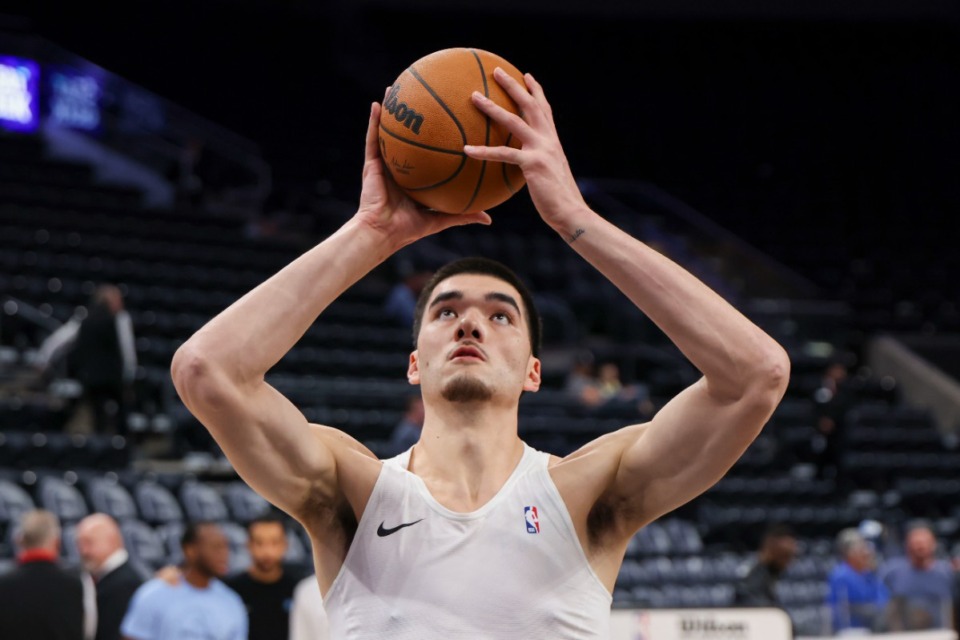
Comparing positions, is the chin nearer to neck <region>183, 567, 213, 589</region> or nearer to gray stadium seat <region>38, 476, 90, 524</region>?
neck <region>183, 567, 213, 589</region>

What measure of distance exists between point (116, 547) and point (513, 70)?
4.26m

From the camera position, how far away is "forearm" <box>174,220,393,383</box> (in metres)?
2.54

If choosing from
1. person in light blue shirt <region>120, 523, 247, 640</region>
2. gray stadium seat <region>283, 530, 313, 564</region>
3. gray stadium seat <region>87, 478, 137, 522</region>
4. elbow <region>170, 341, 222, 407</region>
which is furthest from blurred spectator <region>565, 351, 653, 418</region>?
elbow <region>170, 341, 222, 407</region>

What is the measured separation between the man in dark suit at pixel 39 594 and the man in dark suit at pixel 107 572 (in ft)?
0.97

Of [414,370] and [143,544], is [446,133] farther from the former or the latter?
[143,544]

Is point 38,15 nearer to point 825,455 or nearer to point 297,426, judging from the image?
point 825,455

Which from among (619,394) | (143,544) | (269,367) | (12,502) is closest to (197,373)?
(269,367)

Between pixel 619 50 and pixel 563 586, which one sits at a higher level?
pixel 619 50

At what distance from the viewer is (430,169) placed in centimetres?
280

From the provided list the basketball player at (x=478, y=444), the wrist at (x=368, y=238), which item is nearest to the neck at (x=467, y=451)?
the basketball player at (x=478, y=444)

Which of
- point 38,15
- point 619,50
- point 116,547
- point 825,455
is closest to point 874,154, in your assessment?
point 619,50

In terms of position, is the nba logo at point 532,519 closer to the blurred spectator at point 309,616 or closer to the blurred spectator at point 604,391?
the blurred spectator at point 309,616

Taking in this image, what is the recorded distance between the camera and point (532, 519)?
2.69 m

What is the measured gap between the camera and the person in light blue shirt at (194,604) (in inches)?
235
